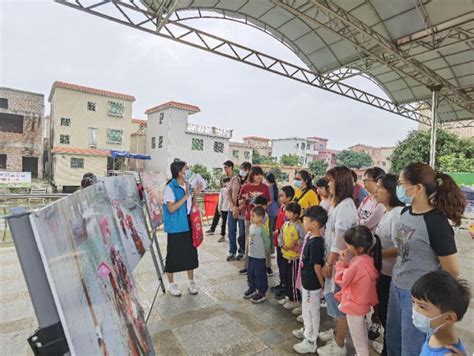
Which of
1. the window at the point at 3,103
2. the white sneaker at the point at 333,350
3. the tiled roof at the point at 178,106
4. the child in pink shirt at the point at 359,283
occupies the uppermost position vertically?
the tiled roof at the point at 178,106

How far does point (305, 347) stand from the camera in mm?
2146

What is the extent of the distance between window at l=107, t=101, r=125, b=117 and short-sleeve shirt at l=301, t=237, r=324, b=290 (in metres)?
21.2

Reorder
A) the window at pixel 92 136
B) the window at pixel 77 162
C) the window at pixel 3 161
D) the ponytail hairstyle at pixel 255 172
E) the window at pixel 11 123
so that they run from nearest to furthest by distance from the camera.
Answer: the ponytail hairstyle at pixel 255 172, the window at pixel 11 123, the window at pixel 3 161, the window at pixel 77 162, the window at pixel 92 136

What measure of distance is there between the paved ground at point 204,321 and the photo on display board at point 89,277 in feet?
2.45

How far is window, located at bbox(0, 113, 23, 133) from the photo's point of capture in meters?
17.0

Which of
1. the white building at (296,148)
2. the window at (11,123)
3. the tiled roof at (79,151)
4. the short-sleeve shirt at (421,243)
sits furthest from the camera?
the white building at (296,148)

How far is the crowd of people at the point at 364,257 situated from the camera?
1242 millimetres

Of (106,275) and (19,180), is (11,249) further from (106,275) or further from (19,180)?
(19,180)

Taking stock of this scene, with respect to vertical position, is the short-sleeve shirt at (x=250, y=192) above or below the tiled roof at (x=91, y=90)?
below

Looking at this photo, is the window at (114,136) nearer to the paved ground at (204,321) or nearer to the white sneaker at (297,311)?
the paved ground at (204,321)

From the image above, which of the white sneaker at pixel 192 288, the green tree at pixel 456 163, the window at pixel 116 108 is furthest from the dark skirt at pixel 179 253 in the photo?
the window at pixel 116 108

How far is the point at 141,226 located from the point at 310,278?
1640 mm

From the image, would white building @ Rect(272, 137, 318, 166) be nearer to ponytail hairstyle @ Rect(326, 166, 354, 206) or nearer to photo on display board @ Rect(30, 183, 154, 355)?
ponytail hairstyle @ Rect(326, 166, 354, 206)

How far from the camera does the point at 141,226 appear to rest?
2809mm
